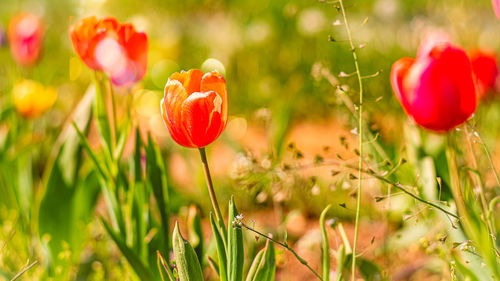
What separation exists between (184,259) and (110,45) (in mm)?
464

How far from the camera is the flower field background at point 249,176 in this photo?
27.0 inches

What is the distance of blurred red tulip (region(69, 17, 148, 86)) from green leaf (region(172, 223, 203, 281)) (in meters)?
0.41

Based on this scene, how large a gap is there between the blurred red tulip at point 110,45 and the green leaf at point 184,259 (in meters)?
0.41

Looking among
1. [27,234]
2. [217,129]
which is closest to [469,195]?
[217,129]

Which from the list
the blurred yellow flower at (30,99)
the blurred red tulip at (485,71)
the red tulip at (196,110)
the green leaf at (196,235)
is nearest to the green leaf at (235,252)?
the red tulip at (196,110)

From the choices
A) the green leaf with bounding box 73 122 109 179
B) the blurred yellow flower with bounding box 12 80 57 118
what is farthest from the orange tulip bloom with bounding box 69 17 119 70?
the blurred yellow flower with bounding box 12 80 57 118

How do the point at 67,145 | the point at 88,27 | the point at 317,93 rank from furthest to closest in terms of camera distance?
the point at 317,93, the point at 67,145, the point at 88,27

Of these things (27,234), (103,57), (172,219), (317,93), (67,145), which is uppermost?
(103,57)

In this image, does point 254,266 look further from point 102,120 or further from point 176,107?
→ point 102,120

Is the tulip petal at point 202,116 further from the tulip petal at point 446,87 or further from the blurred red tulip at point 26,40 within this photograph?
the blurred red tulip at point 26,40

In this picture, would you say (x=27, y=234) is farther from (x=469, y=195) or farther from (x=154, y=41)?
(x=154, y=41)

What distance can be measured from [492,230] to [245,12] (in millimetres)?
3331

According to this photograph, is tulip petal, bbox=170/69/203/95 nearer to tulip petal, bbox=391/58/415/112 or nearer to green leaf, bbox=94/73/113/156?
tulip petal, bbox=391/58/415/112

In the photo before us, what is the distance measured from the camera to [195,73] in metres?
0.69
